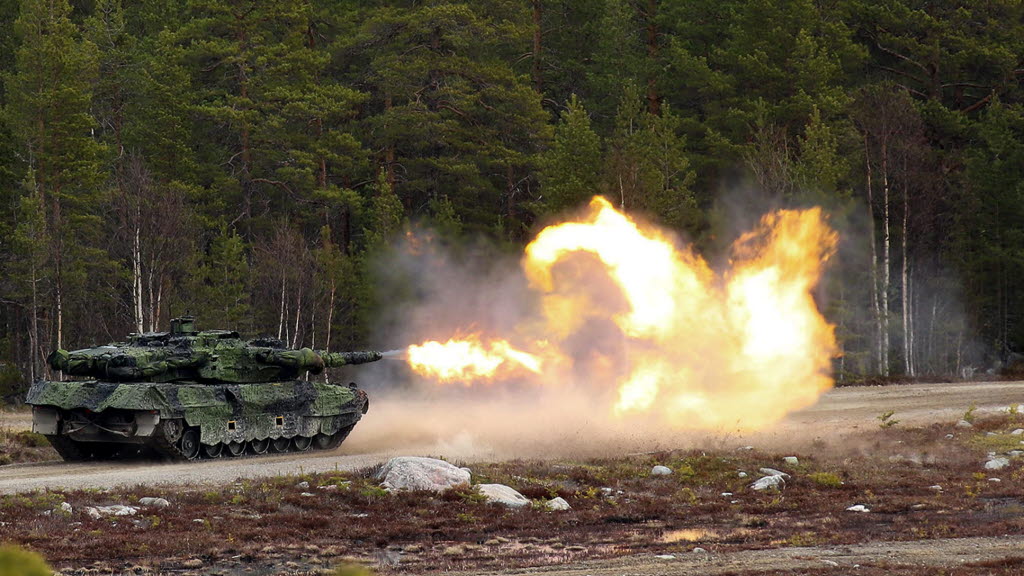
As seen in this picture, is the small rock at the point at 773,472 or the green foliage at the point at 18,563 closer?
the green foliage at the point at 18,563

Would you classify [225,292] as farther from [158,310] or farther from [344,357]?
[344,357]

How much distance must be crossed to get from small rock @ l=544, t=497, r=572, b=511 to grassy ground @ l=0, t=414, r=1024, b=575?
0.25 metres

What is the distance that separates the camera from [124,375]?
30.5 meters

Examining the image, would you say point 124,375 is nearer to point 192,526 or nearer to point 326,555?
point 192,526

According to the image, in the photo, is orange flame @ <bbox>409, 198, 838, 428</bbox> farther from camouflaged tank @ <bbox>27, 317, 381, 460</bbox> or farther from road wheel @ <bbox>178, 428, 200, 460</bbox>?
road wheel @ <bbox>178, 428, 200, 460</bbox>

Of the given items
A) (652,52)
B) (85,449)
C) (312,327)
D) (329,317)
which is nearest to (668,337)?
(85,449)

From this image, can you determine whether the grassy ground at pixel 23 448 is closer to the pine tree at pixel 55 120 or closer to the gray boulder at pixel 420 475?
the gray boulder at pixel 420 475

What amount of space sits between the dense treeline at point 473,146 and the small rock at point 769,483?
22279mm

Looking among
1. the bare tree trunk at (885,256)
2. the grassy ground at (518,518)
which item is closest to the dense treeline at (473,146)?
the bare tree trunk at (885,256)

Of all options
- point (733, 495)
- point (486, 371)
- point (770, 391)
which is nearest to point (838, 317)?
point (770, 391)

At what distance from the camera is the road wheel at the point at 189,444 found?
30500 millimetres

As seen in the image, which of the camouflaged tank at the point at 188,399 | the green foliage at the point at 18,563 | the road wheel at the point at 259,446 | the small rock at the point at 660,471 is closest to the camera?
the green foliage at the point at 18,563

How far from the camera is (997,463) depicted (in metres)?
29.8

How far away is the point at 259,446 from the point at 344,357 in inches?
135
